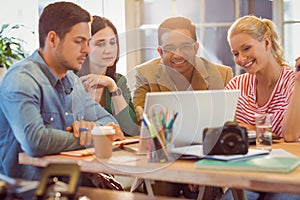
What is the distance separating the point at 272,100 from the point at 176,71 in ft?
1.98

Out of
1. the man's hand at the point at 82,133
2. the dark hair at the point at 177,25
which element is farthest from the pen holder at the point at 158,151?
the dark hair at the point at 177,25

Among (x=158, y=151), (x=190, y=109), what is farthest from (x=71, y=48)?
(x=158, y=151)

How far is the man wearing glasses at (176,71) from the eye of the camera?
274cm

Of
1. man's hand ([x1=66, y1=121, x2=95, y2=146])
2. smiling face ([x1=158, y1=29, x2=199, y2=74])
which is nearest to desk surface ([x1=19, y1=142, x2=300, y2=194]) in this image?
man's hand ([x1=66, y1=121, x2=95, y2=146])

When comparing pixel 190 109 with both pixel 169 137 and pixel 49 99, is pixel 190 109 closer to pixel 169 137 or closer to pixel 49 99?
pixel 169 137

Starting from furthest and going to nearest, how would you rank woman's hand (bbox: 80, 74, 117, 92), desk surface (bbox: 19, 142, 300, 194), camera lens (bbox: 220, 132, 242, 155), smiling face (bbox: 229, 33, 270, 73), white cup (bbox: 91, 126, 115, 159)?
woman's hand (bbox: 80, 74, 117, 92) → smiling face (bbox: 229, 33, 270, 73) → white cup (bbox: 91, 126, 115, 159) → camera lens (bbox: 220, 132, 242, 155) → desk surface (bbox: 19, 142, 300, 194)

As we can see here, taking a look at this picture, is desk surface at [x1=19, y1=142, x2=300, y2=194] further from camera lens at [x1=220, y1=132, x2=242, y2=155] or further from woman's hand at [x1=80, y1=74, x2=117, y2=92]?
woman's hand at [x1=80, y1=74, x2=117, y2=92]

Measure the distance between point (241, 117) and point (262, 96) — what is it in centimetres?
15

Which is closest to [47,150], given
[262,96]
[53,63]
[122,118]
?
[53,63]

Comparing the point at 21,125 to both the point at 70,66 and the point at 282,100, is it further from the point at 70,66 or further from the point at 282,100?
the point at 282,100

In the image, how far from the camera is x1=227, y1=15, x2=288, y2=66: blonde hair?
2.48 m

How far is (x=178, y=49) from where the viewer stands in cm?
Result: 274

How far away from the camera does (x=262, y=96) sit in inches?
98.2

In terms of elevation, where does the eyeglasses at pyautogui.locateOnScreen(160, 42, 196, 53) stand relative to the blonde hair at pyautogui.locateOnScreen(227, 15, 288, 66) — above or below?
below
